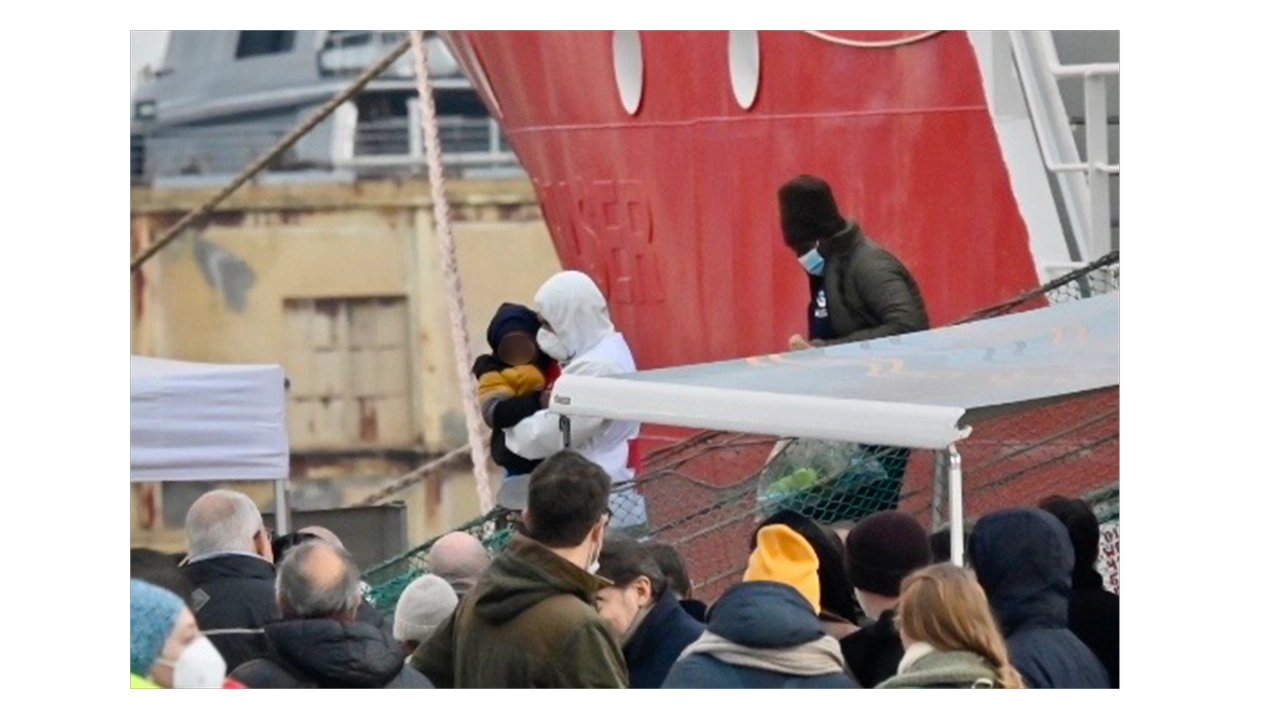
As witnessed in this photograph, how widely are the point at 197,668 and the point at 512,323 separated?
391cm

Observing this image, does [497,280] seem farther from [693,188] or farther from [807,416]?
[807,416]

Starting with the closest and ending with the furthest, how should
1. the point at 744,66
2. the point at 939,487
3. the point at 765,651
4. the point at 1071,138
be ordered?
the point at 765,651
the point at 939,487
the point at 1071,138
the point at 744,66

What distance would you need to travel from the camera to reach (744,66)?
12586 mm

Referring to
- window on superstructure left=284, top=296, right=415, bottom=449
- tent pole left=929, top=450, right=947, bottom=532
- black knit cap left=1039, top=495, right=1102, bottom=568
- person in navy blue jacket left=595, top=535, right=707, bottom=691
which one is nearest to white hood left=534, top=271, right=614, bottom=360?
tent pole left=929, top=450, right=947, bottom=532

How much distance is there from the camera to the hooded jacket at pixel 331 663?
5.64 metres

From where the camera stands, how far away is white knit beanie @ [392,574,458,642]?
6.44m

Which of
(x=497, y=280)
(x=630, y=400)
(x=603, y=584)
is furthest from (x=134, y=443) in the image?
(x=497, y=280)

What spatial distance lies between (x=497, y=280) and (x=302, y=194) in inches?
112

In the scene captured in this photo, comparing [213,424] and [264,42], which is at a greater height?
[264,42]

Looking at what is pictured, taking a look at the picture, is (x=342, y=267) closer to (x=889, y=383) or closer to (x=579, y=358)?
(x=579, y=358)

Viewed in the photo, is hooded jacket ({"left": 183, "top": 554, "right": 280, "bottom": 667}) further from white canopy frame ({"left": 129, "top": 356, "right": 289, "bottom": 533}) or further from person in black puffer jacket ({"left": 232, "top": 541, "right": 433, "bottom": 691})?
white canopy frame ({"left": 129, "top": 356, "right": 289, "bottom": 533})

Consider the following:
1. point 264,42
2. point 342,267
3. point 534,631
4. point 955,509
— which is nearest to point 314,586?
point 534,631

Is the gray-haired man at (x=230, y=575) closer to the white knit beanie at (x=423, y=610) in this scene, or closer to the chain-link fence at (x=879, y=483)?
the white knit beanie at (x=423, y=610)

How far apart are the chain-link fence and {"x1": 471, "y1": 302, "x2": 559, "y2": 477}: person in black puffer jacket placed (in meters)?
0.31
